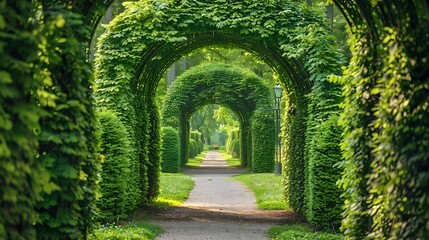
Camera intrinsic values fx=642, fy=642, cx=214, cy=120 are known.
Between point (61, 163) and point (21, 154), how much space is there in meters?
1.29

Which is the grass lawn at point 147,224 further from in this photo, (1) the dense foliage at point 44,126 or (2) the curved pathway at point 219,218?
(1) the dense foliage at point 44,126

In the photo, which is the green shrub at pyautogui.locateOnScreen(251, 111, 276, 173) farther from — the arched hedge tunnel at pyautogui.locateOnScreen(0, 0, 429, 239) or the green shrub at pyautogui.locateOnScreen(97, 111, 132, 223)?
the arched hedge tunnel at pyautogui.locateOnScreen(0, 0, 429, 239)

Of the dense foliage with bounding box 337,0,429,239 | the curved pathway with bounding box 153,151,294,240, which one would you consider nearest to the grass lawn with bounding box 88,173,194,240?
the curved pathway with bounding box 153,151,294,240

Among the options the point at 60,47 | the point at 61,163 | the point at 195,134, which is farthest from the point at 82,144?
the point at 195,134

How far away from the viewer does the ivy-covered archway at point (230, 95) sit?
90.3 ft

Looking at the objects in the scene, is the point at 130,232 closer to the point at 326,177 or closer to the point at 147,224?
the point at 147,224

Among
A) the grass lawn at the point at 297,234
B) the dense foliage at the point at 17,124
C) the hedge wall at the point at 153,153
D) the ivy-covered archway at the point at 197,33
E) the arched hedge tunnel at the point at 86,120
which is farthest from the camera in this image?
the hedge wall at the point at 153,153

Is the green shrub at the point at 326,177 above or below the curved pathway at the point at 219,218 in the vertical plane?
above

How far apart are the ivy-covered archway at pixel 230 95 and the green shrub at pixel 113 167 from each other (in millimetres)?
15464

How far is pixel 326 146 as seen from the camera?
1045 cm

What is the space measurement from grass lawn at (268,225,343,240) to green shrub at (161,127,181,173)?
1622 centimetres

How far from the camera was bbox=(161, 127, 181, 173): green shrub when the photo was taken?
1078 inches

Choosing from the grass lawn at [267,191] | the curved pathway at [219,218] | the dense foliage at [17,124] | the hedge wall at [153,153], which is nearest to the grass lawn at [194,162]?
the grass lawn at [267,191]

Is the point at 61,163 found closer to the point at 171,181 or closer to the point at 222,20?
the point at 222,20
